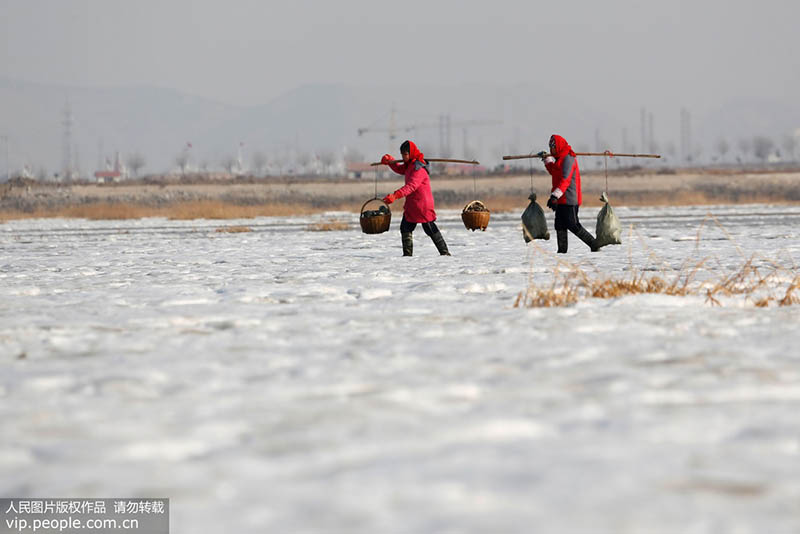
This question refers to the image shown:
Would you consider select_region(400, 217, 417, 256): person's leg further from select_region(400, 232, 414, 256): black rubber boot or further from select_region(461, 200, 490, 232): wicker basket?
select_region(461, 200, 490, 232): wicker basket

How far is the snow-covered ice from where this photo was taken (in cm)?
283

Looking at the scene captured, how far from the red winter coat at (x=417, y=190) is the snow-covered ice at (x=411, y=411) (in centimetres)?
420

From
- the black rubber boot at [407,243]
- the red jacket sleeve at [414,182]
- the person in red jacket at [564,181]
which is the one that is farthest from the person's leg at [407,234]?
the person in red jacket at [564,181]

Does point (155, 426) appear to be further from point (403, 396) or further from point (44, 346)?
point (44, 346)

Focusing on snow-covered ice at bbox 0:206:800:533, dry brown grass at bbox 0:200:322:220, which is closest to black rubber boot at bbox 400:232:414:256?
snow-covered ice at bbox 0:206:800:533

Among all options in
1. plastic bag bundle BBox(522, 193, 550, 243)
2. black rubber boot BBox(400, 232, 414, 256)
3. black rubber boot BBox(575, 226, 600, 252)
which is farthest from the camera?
plastic bag bundle BBox(522, 193, 550, 243)

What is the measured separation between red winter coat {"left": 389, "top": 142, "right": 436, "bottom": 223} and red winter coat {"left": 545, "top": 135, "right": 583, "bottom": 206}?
5.70ft

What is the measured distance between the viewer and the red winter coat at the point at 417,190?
12.3 m

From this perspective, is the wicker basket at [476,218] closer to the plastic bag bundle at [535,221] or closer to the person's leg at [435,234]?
the plastic bag bundle at [535,221]

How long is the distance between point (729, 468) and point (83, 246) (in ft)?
56.8

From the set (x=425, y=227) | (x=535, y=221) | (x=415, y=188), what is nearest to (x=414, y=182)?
(x=415, y=188)

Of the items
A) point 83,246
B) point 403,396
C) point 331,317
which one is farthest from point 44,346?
point 83,246

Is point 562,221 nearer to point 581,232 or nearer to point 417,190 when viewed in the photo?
point 581,232

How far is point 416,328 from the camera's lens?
20.6 ft
